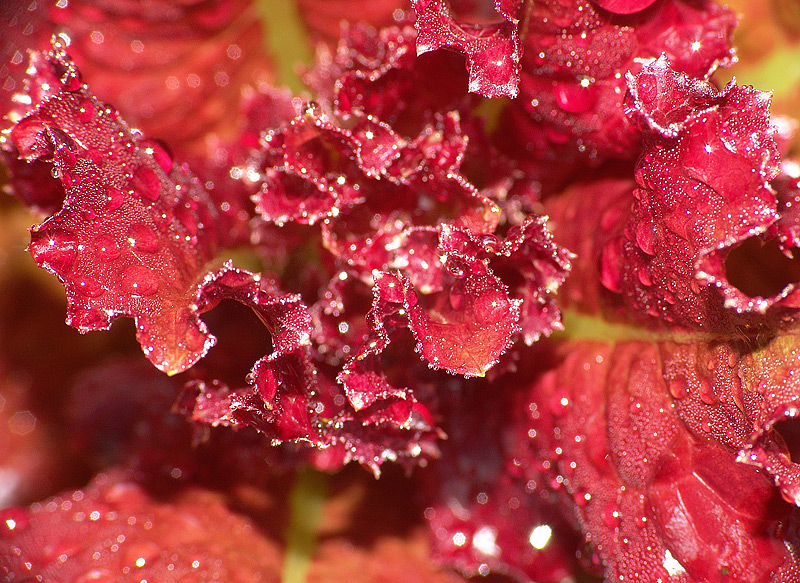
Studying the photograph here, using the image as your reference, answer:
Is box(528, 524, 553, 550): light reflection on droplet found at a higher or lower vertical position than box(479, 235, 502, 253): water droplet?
lower

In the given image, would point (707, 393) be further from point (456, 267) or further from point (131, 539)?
point (131, 539)

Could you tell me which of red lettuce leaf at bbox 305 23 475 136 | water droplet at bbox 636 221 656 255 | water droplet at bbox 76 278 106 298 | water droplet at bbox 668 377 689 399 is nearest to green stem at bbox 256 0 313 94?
red lettuce leaf at bbox 305 23 475 136

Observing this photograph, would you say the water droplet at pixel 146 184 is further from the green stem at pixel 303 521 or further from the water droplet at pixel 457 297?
the green stem at pixel 303 521

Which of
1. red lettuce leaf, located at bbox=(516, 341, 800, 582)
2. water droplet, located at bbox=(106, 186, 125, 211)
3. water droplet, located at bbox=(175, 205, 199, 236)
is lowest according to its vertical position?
red lettuce leaf, located at bbox=(516, 341, 800, 582)

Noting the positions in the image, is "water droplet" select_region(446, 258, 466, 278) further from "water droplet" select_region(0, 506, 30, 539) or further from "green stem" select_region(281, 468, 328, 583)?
"water droplet" select_region(0, 506, 30, 539)

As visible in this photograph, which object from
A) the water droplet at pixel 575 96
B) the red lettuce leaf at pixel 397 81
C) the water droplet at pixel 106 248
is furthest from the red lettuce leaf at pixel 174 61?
the water droplet at pixel 575 96
